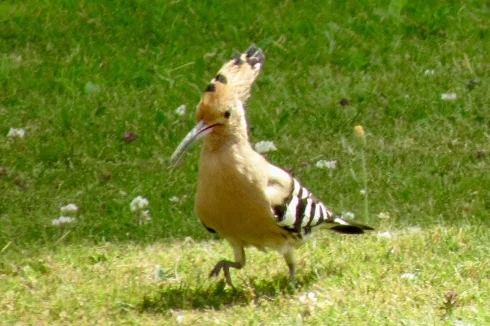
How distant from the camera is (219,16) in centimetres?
826

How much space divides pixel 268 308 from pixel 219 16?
4324 mm

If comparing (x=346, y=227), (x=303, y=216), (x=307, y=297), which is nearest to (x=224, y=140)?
(x=303, y=216)

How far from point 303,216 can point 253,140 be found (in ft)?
6.74

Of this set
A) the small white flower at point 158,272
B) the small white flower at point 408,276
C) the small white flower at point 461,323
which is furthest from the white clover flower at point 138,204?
the small white flower at point 461,323

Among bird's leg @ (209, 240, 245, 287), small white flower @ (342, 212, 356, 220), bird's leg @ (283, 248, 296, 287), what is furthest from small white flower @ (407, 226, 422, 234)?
bird's leg @ (209, 240, 245, 287)

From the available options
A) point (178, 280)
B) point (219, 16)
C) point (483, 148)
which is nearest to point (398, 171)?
point (483, 148)

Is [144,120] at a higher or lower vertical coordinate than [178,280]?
higher

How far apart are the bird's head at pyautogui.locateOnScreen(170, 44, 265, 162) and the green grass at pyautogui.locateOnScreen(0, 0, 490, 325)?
0.70 meters

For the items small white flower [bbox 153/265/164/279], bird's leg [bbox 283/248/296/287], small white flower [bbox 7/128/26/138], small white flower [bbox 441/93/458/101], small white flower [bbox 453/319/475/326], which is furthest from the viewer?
small white flower [bbox 441/93/458/101]

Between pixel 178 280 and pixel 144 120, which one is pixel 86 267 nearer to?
pixel 178 280

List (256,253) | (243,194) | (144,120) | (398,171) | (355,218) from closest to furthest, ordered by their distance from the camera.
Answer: (243,194)
(256,253)
(355,218)
(398,171)
(144,120)

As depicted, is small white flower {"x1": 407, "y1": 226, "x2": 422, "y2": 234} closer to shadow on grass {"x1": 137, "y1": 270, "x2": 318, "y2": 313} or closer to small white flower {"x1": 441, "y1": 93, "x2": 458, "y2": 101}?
shadow on grass {"x1": 137, "y1": 270, "x2": 318, "y2": 313}

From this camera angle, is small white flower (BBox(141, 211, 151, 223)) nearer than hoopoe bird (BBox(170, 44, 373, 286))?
No

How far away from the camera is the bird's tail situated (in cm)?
488
